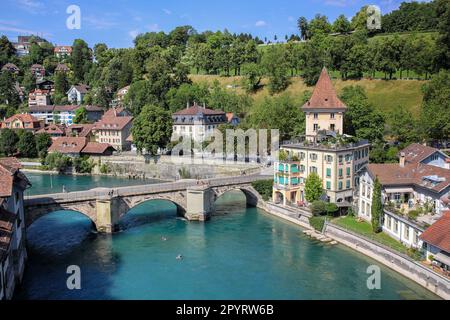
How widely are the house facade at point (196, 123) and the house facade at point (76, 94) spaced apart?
5828cm

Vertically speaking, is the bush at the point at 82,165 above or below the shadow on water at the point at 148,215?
above

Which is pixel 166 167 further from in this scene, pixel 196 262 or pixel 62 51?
pixel 62 51

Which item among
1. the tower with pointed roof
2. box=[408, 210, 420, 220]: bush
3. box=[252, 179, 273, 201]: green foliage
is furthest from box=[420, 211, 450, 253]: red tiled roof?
box=[252, 179, 273, 201]: green foliage

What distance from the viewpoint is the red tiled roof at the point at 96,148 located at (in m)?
92.3

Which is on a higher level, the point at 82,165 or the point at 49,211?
the point at 82,165

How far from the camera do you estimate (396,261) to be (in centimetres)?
3944

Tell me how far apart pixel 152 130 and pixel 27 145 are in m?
28.1

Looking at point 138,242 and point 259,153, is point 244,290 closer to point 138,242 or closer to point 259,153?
point 138,242

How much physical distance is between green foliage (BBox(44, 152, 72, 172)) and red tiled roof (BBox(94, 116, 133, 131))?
1330 cm

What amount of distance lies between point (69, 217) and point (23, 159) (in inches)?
1748

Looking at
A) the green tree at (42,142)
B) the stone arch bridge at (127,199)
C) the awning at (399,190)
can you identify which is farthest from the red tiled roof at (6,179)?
the green tree at (42,142)

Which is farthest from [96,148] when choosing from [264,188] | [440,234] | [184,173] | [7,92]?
[440,234]

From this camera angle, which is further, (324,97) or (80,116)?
(80,116)

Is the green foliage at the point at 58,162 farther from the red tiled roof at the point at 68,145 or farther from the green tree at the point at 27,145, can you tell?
the green tree at the point at 27,145
